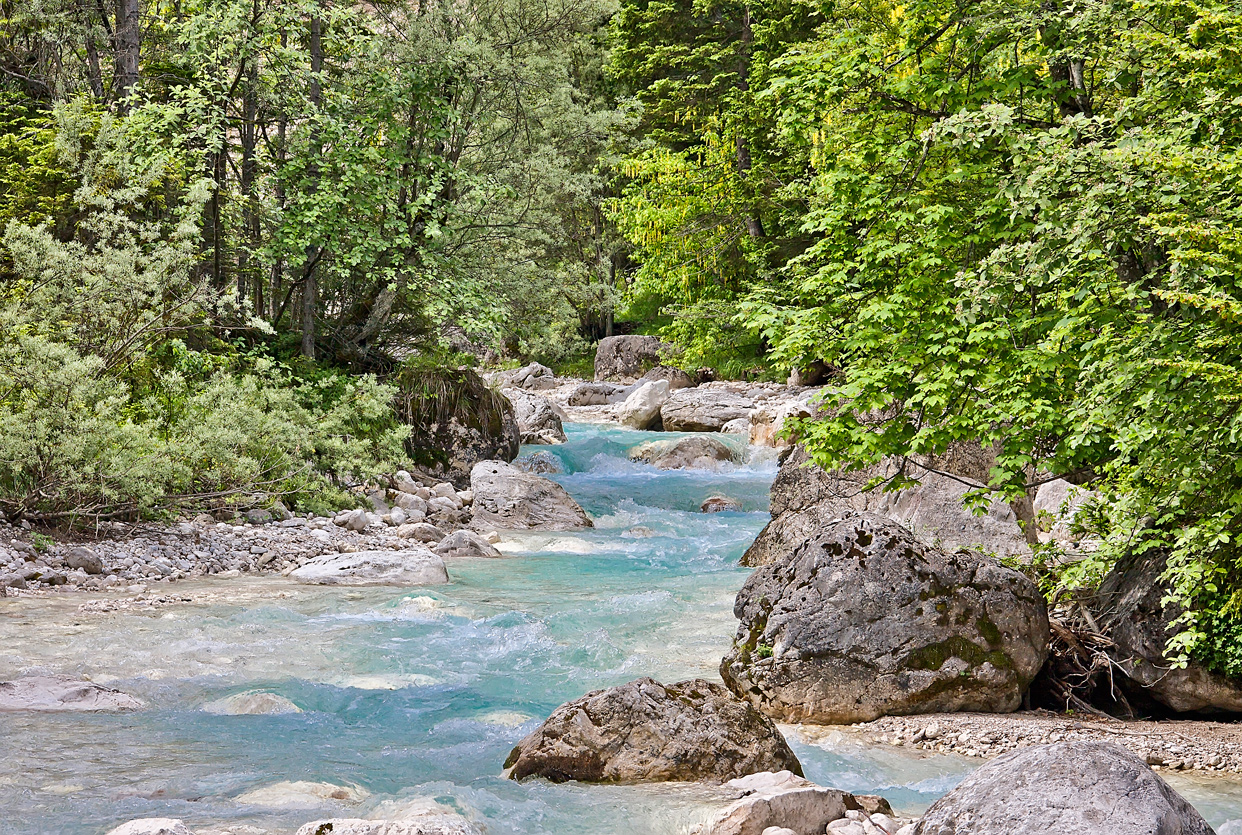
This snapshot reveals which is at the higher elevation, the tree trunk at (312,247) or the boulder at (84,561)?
the tree trunk at (312,247)

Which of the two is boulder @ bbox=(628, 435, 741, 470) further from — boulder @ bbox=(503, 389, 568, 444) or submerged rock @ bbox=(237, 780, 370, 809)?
submerged rock @ bbox=(237, 780, 370, 809)

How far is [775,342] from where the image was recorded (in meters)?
8.86

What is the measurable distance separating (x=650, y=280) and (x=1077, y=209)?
1134 inches

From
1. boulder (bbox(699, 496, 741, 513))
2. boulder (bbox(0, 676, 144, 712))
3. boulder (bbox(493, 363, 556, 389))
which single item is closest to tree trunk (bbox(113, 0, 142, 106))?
boulder (bbox(0, 676, 144, 712))

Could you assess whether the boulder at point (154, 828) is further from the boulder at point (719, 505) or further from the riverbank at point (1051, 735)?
the boulder at point (719, 505)

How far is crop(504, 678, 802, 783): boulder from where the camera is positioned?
17.7ft

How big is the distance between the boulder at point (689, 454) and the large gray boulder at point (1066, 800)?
16.0 metres

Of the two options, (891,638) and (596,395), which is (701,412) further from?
(891,638)

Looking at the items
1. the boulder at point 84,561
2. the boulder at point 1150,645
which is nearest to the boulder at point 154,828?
Result: the boulder at point 1150,645

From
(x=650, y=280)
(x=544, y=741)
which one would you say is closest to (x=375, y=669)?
(x=544, y=741)

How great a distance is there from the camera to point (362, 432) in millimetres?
14875

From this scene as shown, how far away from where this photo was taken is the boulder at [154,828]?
3928mm

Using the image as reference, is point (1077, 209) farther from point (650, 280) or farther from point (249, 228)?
point (650, 280)

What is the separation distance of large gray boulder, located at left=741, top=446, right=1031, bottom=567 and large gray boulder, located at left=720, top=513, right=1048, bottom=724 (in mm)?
1052
